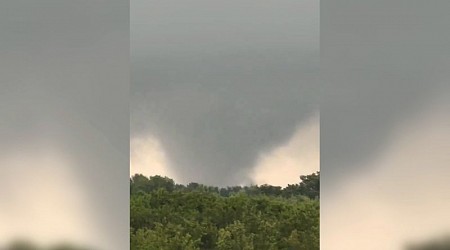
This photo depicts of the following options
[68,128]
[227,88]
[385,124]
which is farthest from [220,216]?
[385,124]

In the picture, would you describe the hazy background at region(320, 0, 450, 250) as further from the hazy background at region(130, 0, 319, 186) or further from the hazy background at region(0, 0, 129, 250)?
the hazy background at region(130, 0, 319, 186)

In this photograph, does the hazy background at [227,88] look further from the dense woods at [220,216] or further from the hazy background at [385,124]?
the hazy background at [385,124]

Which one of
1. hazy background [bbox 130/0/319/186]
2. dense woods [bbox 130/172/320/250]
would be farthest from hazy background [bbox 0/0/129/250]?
dense woods [bbox 130/172/320/250]

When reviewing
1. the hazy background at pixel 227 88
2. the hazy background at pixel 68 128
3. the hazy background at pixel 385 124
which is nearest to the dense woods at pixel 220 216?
the hazy background at pixel 227 88

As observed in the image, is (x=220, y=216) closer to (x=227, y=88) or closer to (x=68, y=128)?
(x=227, y=88)

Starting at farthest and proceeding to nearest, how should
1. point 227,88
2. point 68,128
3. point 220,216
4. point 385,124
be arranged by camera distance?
point 220,216
point 227,88
point 68,128
point 385,124

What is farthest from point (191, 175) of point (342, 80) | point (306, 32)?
point (342, 80)

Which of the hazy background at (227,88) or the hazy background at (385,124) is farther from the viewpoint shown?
the hazy background at (227,88)
